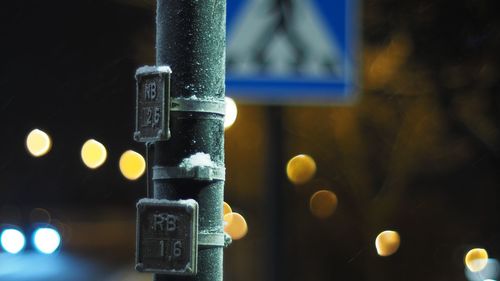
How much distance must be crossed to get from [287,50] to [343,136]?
691 inches

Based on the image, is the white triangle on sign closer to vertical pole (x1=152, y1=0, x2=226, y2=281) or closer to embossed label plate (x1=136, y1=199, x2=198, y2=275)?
vertical pole (x1=152, y1=0, x2=226, y2=281)

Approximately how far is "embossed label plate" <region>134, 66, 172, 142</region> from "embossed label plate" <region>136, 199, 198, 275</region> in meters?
0.24

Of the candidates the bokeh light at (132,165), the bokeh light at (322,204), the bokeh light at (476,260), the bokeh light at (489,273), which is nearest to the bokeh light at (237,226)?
the bokeh light at (322,204)

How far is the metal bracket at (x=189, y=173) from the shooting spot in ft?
12.5

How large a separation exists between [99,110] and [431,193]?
41.8 ft

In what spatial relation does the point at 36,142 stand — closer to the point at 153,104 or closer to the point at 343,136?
the point at 343,136

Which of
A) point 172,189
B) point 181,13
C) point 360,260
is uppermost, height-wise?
point 360,260

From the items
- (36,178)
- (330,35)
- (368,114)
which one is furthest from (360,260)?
(330,35)

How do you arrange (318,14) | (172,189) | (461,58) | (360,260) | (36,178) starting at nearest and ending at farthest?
(172,189)
(318,14)
(461,58)
(360,260)
(36,178)

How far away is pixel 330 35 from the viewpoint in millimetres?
4645

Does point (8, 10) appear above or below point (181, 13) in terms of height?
above

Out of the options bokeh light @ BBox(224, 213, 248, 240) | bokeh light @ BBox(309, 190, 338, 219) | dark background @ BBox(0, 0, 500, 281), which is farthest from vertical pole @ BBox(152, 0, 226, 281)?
bokeh light @ BBox(224, 213, 248, 240)

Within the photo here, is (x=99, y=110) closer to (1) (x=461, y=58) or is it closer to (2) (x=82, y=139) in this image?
(2) (x=82, y=139)

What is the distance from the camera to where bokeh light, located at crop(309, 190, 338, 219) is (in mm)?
27225
